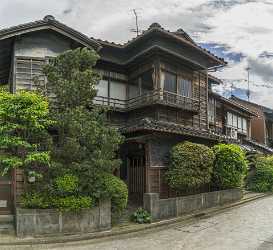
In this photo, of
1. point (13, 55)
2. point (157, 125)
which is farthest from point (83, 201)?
point (13, 55)

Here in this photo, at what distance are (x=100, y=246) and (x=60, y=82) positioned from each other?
20.3 feet

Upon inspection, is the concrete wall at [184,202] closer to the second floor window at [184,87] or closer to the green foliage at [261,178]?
the green foliage at [261,178]

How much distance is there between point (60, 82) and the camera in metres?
14.2

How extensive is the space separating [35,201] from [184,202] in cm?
705

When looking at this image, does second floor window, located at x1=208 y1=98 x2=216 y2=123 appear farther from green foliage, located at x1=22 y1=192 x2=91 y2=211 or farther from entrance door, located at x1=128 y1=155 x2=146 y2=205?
green foliage, located at x1=22 y1=192 x2=91 y2=211

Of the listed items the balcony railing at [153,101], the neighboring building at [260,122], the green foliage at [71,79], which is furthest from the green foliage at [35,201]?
the neighboring building at [260,122]

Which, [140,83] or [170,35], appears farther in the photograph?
[140,83]

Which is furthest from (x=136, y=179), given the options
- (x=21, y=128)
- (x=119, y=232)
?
(x=21, y=128)

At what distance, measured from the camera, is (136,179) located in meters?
18.9

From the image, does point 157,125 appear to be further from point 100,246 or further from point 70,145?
point 100,246

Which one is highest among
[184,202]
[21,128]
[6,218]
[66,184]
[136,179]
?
[21,128]

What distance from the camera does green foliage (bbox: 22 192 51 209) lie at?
1269 centimetres

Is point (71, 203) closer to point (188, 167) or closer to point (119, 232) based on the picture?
point (119, 232)

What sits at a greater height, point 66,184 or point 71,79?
point 71,79
